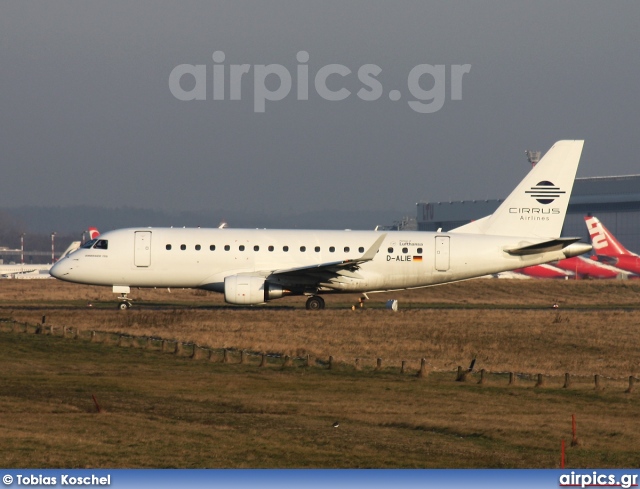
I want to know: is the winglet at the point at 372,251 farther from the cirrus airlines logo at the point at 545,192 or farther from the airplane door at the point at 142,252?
the airplane door at the point at 142,252

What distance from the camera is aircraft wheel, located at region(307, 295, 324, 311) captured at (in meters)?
49.6

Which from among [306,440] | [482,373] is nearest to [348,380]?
[482,373]

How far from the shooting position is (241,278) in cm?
4688

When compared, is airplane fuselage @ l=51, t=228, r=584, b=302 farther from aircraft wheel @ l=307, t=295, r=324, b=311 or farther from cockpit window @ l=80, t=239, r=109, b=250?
aircraft wheel @ l=307, t=295, r=324, b=311

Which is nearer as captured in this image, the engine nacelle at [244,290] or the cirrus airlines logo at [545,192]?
the engine nacelle at [244,290]

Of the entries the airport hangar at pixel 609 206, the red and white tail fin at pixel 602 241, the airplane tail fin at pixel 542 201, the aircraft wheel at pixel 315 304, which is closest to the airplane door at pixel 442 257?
the airplane tail fin at pixel 542 201

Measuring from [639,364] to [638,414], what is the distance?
1310 centimetres

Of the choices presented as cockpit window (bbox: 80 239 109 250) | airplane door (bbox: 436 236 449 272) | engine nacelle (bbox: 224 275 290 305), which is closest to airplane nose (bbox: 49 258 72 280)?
cockpit window (bbox: 80 239 109 250)

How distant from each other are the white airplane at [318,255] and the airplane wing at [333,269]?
45 millimetres

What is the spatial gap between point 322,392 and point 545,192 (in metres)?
28.1

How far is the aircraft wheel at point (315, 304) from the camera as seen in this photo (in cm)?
4956

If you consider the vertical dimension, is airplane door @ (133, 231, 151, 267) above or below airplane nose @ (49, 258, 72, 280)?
above

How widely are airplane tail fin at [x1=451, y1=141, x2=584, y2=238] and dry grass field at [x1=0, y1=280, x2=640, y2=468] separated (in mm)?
4208

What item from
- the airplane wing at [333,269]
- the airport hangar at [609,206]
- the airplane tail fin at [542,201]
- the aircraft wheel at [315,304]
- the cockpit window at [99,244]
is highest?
the airport hangar at [609,206]
